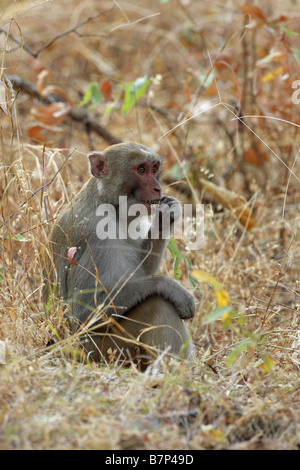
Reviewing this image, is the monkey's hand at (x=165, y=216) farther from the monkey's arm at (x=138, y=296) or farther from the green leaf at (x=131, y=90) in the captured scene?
the green leaf at (x=131, y=90)

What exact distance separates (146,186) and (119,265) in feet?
1.96

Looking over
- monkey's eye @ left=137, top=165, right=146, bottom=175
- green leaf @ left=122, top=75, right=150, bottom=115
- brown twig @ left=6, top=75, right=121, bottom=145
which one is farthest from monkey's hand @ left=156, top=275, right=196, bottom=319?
brown twig @ left=6, top=75, right=121, bottom=145

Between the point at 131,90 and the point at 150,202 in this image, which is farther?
the point at 131,90

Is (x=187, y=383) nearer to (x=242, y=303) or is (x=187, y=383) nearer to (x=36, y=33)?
(x=242, y=303)

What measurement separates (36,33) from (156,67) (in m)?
2.41

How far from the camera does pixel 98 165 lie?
4.69 m

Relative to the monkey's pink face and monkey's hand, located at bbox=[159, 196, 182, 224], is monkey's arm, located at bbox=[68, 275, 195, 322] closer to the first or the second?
monkey's hand, located at bbox=[159, 196, 182, 224]

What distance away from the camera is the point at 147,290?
4352mm

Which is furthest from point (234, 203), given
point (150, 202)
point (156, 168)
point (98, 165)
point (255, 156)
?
point (98, 165)

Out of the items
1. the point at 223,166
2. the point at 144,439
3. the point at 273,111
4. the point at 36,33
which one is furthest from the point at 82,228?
the point at 36,33

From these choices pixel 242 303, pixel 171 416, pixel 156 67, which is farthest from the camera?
pixel 156 67

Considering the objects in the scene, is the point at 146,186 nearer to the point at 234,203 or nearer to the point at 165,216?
the point at 165,216

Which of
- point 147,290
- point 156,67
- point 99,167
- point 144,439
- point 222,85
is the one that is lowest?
point 144,439

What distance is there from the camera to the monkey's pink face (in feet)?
15.1
